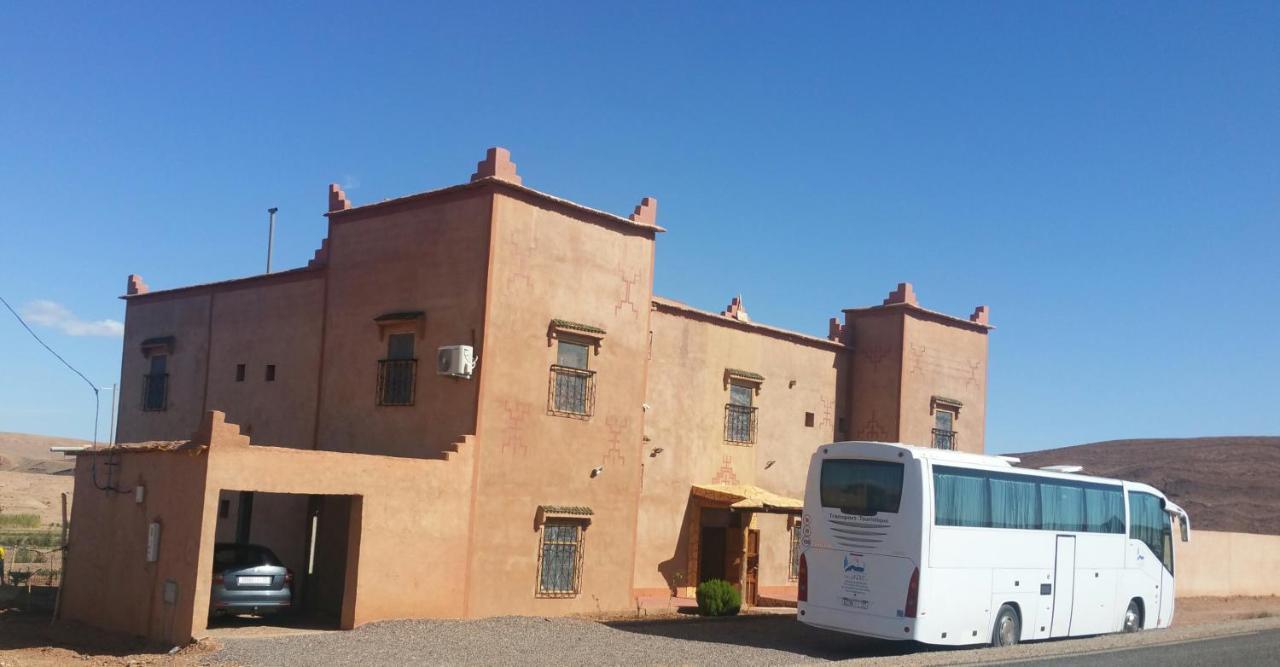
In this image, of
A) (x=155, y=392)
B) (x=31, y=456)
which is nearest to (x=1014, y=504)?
(x=155, y=392)

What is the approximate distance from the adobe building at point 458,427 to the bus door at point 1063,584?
19.1 ft

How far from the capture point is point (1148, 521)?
876 inches

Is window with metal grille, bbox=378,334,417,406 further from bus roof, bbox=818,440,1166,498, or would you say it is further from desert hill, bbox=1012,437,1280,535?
desert hill, bbox=1012,437,1280,535

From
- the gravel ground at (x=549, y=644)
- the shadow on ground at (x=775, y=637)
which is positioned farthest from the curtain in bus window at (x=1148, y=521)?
the gravel ground at (x=549, y=644)

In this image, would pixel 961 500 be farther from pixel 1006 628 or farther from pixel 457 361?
pixel 457 361

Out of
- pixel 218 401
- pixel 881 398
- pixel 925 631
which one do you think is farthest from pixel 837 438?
pixel 218 401

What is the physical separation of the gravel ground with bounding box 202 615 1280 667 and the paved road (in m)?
0.51

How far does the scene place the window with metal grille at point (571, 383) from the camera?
824 inches

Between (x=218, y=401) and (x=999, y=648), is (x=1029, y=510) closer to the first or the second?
(x=999, y=648)

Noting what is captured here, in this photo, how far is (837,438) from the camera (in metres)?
29.1

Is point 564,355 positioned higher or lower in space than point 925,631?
higher

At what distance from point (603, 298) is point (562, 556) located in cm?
498

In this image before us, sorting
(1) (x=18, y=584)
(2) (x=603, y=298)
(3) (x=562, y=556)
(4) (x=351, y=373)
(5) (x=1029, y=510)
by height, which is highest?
(2) (x=603, y=298)

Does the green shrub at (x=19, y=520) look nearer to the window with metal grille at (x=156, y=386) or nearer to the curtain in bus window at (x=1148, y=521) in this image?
the window with metal grille at (x=156, y=386)
